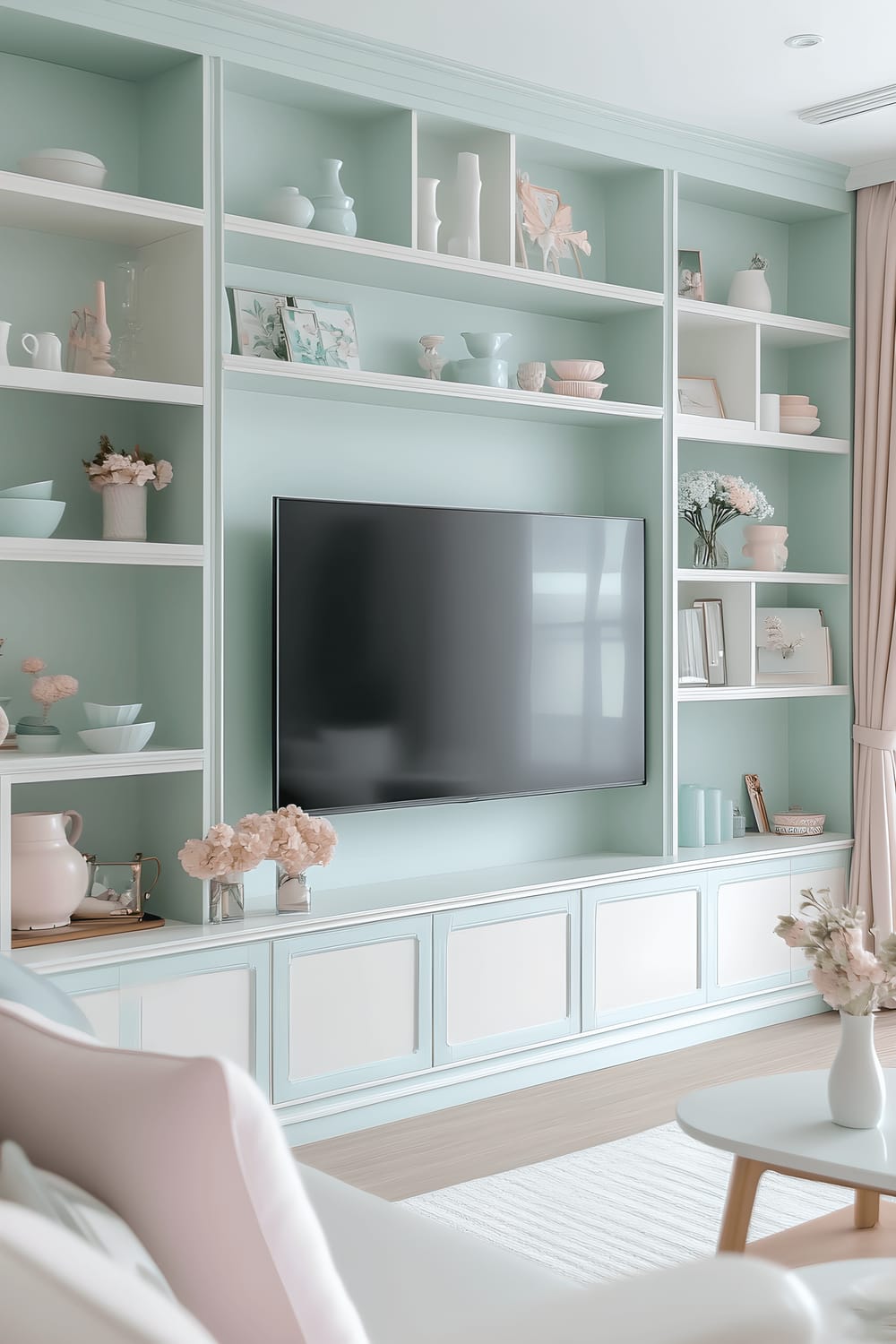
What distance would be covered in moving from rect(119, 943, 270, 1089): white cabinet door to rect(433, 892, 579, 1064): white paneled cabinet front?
1.92 ft

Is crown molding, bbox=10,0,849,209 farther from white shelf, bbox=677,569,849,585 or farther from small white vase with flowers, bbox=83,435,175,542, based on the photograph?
white shelf, bbox=677,569,849,585

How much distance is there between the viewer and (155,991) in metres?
3.32

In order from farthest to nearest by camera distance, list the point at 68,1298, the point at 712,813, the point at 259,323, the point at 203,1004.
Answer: the point at 712,813 → the point at 259,323 → the point at 203,1004 → the point at 68,1298

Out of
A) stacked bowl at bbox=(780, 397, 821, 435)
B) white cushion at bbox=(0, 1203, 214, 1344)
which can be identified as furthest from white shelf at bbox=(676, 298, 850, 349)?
white cushion at bbox=(0, 1203, 214, 1344)

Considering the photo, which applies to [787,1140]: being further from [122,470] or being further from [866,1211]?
[122,470]

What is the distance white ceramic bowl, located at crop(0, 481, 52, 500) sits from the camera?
10.7 ft

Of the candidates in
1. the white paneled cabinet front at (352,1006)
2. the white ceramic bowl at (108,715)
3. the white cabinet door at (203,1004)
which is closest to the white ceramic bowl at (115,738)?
the white ceramic bowl at (108,715)

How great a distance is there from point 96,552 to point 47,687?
0.36 meters

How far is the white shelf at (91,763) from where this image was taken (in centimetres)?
320

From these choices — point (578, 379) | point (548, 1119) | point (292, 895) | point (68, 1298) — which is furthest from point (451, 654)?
point (68, 1298)

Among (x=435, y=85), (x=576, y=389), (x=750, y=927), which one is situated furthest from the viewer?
(x=750, y=927)

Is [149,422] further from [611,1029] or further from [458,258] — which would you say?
[611,1029]

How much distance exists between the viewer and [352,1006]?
367cm

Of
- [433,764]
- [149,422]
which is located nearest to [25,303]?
[149,422]
